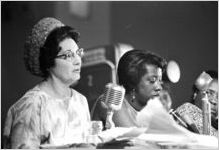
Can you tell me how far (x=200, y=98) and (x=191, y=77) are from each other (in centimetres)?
11

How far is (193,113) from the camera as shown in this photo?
2184mm

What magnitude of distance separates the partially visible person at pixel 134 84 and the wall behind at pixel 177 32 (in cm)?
11

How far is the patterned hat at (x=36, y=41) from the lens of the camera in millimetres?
1919

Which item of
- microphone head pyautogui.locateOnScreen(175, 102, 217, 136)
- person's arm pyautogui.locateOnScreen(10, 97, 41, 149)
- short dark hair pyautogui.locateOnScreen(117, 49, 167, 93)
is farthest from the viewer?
microphone head pyautogui.locateOnScreen(175, 102, 217, 136)

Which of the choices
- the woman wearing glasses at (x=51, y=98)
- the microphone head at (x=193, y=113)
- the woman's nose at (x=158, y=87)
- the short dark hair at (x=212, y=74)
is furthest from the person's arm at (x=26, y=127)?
the short dark hair at (x=212, y=74)

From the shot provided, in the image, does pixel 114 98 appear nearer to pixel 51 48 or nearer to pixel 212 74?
pixel 51 48

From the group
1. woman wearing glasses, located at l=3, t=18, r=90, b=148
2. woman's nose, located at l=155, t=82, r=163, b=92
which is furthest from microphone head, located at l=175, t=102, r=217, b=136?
woman wearing glasses, located at l=3, t=18, r=90, b=148

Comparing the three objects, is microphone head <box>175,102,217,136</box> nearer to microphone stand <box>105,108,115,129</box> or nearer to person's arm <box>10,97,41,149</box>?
microphone stand <box>105,108,115,129</box>

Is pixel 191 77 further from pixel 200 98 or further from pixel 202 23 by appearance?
pixel 202 23

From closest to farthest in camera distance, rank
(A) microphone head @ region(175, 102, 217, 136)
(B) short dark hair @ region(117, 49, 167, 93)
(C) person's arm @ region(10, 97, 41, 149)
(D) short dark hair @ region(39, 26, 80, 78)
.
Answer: (C) person's arm @ region(10, 97, 41, 149), (D) short dark hair @ region(39, 26, 80, 78), (B) short dark hair @ region(117, 49, 167, 93), (A) microphone head @ region(175, 102, 217, 136)

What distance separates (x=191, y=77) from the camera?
85.7 inches

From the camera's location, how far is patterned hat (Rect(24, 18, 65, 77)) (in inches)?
75.5

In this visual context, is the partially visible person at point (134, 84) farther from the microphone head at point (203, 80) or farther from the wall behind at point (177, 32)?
the microphone head at point (203, 80)

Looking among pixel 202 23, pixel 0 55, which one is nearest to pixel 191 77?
pixel 202 23
